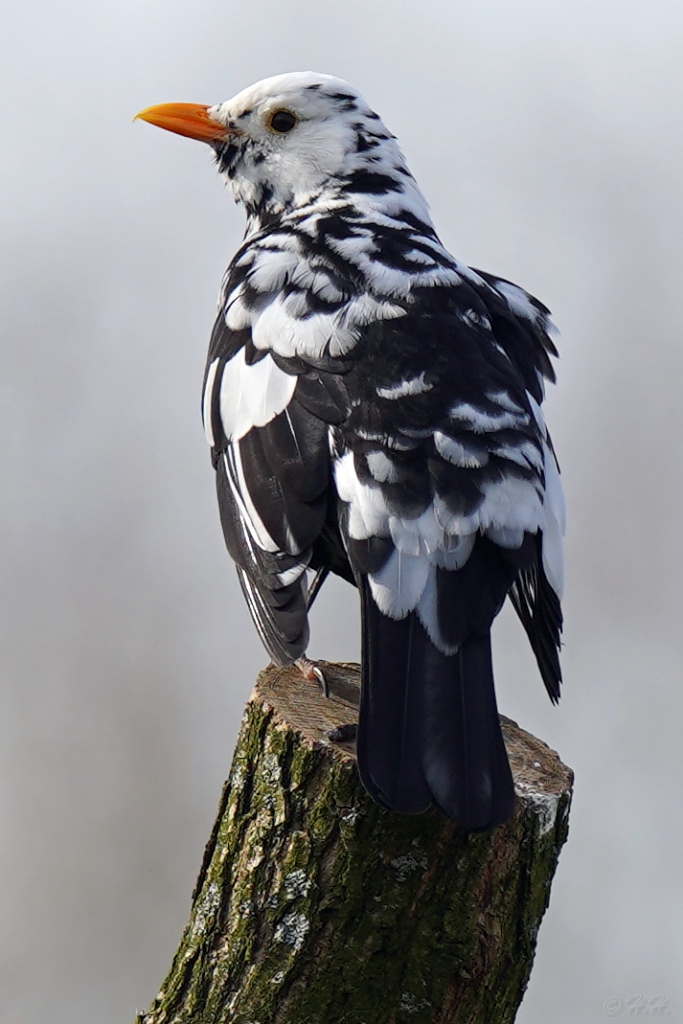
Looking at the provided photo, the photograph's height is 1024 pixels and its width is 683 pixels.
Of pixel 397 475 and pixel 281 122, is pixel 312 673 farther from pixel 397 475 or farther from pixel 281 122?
pixel 281 122

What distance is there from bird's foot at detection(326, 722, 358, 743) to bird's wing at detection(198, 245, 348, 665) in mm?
178

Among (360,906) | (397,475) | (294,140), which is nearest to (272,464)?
(397,475)

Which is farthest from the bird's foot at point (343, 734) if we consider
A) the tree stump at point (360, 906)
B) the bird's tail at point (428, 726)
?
the bird's tail at point (428, 726)

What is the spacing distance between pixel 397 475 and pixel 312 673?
1.89 feet

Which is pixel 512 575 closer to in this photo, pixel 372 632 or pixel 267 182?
A: pixel 372 632

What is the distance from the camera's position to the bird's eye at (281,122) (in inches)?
149

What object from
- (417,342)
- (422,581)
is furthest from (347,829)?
(417,342)

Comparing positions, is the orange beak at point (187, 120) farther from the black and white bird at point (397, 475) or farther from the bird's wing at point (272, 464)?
the bird's wing at point (272, 464)

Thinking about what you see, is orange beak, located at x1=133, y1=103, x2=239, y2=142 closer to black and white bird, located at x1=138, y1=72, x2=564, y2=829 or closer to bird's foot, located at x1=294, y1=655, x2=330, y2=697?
black and white bird, located at x1=138, y1=72, x2=564, y2=829

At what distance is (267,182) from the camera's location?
12.4 feet

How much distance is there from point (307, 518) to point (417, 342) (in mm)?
512

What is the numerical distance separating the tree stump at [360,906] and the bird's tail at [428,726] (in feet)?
0.38

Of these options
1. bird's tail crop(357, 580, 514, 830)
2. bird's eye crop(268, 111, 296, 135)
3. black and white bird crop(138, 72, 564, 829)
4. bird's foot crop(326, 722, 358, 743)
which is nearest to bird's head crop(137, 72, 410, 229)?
bird's eye crop(268, 111, 296, 135)

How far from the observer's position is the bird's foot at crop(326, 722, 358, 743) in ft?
8.07
